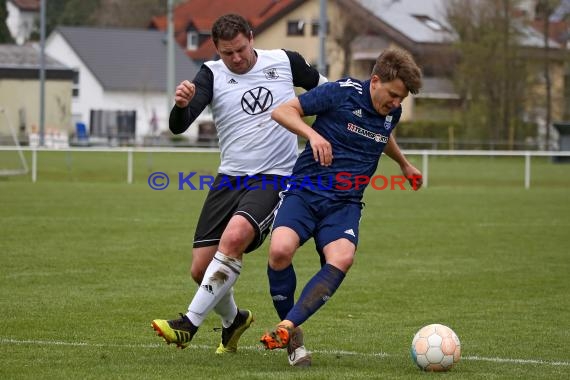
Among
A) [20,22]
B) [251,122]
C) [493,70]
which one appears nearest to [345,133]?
[251,122]

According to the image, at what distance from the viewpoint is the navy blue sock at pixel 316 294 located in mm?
6383

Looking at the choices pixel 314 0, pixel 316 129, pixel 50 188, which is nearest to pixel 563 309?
pixel 316 129

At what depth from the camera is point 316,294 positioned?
645 centimetres

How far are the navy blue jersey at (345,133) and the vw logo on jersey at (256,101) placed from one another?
0.57 metres

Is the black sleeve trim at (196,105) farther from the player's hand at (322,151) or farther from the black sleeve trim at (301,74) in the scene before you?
the player's hand at (322,151)

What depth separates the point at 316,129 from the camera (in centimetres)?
682

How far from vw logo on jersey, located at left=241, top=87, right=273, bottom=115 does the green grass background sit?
5.31 ft

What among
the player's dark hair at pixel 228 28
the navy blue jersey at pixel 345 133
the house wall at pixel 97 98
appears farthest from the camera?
the house wall at pixel 97 98

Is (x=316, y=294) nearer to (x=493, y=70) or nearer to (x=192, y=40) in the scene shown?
(x=493, y=70)

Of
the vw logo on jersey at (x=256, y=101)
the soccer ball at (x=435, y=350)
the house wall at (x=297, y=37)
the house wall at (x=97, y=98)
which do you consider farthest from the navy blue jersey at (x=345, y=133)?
the house wall at (x=97, y=98)

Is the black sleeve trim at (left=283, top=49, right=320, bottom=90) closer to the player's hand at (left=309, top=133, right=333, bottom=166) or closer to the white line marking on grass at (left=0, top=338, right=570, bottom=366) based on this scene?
the player's hand at (left=309, top=133, right=333, bottom=166)

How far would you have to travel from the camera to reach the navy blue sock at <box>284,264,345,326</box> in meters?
6.38

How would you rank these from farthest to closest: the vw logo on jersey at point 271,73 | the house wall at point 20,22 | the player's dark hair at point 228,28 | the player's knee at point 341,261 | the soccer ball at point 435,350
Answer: the house wall at point 20,22, the vw logo on jersey at point 271,73, the player's dark hair at point 228,28, the player's knee at point 341,261, the soccer ball at point 435,350

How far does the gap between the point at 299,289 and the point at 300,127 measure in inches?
179
